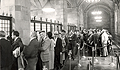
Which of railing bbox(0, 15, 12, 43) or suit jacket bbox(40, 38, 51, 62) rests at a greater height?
railing bbox(0, 15, 12, 43)

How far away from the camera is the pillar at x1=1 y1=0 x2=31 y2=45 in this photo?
619cm

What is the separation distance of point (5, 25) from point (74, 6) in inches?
622

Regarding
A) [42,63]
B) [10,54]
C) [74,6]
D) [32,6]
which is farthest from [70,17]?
[10,54]

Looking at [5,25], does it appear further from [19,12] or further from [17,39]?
[17,39]

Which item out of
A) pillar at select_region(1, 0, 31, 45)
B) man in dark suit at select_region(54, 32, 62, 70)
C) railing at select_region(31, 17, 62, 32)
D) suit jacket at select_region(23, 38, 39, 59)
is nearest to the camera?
suit jacket at select_region(23, 38, 39, 59)

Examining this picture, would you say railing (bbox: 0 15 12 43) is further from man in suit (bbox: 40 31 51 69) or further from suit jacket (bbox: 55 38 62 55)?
suit jacket (bbox: 55 38 62 55)

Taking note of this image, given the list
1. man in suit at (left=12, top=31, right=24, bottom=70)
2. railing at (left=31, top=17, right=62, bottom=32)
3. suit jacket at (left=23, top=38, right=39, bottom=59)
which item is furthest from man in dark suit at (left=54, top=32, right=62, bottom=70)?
man in suit at (left=12, top=31, right=24, bottom=70)

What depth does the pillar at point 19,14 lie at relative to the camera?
6.19m

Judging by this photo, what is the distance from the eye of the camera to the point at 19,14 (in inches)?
246

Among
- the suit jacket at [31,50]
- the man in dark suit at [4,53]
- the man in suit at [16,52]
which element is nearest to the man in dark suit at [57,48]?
the suit jacket at [31,50]

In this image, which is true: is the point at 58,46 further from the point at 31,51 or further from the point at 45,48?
the point at 31,51

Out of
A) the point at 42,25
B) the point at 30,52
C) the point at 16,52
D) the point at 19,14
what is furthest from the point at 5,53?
the point at 42,25

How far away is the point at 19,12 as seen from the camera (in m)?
6.26

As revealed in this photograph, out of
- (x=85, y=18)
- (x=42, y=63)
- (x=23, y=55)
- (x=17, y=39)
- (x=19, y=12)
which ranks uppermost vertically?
(x=85, y=18)
